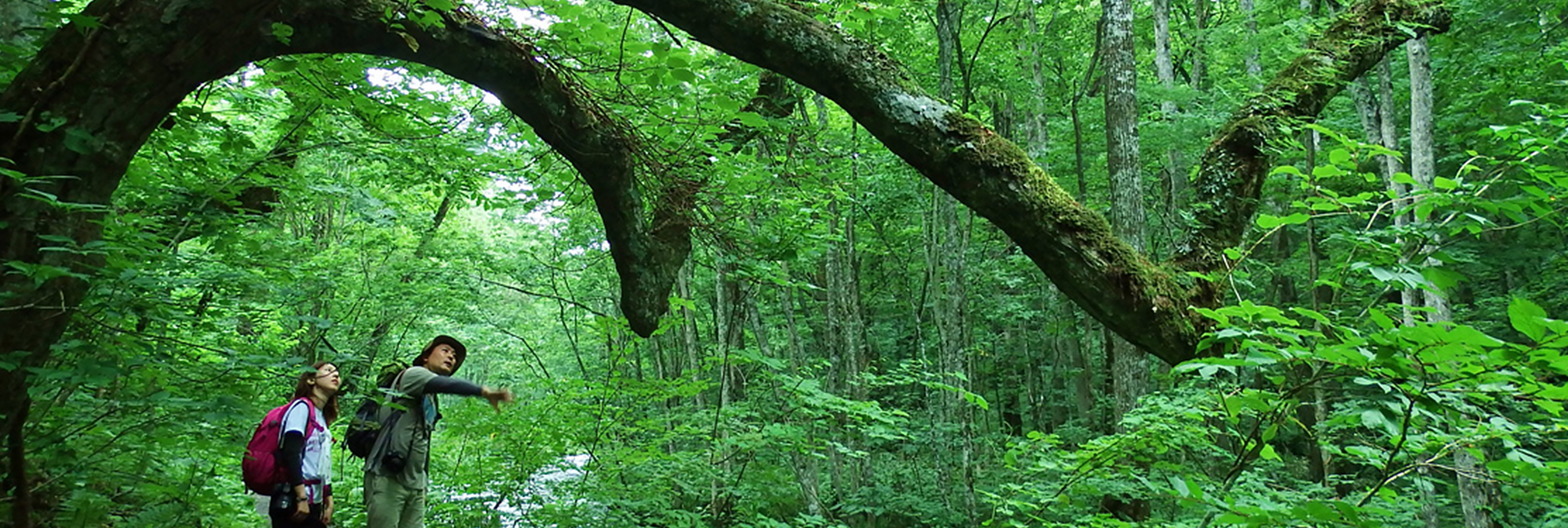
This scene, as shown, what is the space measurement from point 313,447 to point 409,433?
1.45 ft

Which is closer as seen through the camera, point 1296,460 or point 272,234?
point 272,234

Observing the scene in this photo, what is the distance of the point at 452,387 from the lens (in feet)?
11.9

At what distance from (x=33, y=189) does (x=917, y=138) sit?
2.70m

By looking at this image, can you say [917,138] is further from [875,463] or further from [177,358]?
[875,463]

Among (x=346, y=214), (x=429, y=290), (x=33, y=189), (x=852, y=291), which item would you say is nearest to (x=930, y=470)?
(x=852, y=291)

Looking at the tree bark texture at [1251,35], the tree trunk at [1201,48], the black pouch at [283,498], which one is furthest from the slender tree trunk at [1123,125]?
the tree trunk at [1201,48]

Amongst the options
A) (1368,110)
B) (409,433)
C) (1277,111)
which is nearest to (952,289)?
(1368,110)

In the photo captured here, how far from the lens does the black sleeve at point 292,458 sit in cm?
356

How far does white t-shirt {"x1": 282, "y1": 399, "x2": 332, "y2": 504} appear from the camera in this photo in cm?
361

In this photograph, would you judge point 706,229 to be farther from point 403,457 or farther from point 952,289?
point 952,289

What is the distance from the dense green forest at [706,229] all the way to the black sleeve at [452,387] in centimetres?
39

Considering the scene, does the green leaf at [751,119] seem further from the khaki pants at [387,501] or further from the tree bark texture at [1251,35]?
the tree bark texture at [1251,35]

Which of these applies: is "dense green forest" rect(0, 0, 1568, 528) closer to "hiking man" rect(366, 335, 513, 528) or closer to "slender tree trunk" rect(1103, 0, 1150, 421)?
"slender tree trunk" rect(1103, 0, 1150, 421)

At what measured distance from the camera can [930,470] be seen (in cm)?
1288
